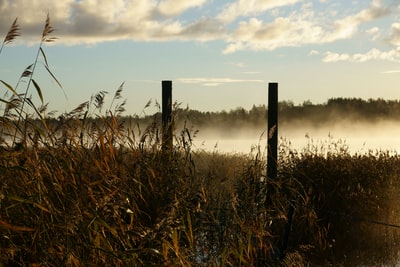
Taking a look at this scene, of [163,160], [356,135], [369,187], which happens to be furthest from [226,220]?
[356,135]

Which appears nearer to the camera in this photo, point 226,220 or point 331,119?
point 226,220

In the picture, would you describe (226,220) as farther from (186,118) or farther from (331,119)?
(331,119)

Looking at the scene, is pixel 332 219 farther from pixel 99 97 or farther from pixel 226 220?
pixel 99 97

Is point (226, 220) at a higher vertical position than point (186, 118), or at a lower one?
lower

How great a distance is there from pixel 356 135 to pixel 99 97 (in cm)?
6361

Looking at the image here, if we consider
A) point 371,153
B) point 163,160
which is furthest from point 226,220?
point 371,153

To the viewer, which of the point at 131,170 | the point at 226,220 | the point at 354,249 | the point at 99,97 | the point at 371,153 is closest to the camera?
the point at 99,97

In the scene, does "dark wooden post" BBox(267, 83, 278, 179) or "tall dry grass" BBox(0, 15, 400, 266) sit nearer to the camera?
"tall dry grass" BBox(0, 15, 400, 266)

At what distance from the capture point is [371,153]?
37.1 ft

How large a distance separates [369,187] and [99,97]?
664 centimetres

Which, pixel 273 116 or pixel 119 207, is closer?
pixel 119 207

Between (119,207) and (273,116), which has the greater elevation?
(273,116)

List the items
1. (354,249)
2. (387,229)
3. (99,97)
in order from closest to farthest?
1. (99,97)
2. (354,249)
3. (387,229)

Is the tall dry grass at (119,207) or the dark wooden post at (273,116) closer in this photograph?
the tall dry grass at (119,207)
